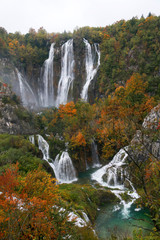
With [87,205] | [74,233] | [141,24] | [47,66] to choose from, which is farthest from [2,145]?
[141,24]

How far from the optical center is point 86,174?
22266mm

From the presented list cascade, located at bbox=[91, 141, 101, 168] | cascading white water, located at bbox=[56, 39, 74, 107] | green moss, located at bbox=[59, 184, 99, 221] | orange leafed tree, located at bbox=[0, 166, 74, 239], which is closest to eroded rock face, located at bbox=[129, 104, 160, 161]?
orange leafed tree, located at bbox=[0, 166, 74, 239]

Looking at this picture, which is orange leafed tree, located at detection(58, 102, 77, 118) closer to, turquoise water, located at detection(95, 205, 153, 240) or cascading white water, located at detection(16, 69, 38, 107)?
turquoise water, located at detection(95, 205, 153, 240)

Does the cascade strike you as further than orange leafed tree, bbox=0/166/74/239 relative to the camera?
Yes

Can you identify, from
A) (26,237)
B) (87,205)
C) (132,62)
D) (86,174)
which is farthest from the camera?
(132,62)

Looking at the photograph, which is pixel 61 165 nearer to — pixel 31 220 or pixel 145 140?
pixel 31 220

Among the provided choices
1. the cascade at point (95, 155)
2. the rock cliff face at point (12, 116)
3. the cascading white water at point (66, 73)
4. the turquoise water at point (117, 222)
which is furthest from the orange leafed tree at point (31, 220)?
the cascading white water at point (66, 73)

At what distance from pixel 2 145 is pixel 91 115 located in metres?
13.6

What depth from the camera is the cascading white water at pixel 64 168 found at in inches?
826

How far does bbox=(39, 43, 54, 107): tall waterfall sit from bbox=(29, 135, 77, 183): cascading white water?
2483 cm

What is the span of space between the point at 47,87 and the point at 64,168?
3105 centimetres

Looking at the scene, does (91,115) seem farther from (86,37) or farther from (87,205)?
(86,37)

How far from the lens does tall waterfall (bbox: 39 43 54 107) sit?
47.0 meters

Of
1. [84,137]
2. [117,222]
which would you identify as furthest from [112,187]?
[84,137]
